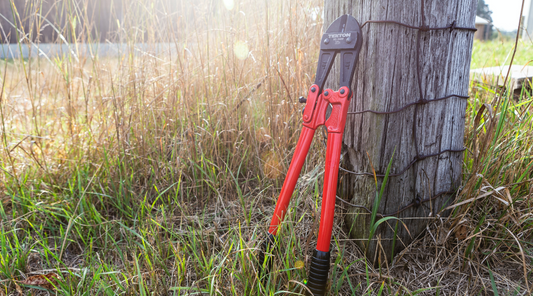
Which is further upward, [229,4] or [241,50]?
[229,4]

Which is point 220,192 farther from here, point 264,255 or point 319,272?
point 319,272

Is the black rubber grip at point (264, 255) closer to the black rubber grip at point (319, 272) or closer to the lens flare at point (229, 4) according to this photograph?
the black rubber grip at point (319, 272)

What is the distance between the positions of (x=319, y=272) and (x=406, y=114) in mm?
693

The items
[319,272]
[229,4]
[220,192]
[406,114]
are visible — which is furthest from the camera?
[229,4]

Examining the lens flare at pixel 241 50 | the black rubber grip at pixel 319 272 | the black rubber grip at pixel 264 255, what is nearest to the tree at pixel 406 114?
the black rubber grip at pixel 319 272

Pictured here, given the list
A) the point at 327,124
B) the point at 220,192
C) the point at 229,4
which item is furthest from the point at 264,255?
the point at 229,4

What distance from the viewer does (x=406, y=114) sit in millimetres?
1298

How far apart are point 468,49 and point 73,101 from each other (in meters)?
2.48

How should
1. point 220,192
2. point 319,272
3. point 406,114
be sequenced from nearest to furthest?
point 319,272 < point 406,114 < point 220,192

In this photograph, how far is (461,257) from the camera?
1.41m

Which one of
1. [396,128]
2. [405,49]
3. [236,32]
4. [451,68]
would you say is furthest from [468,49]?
[236,32]

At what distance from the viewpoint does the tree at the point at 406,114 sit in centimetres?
123

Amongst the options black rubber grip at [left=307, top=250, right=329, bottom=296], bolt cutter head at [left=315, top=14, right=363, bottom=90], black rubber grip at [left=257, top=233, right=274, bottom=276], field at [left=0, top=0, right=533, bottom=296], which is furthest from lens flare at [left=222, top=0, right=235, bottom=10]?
black rubber grip at [left=307, top=250, right=329, bottom=296]

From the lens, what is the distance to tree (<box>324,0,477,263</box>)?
1228mm
